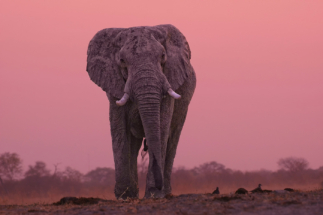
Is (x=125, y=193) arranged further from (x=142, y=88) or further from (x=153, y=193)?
(x=142, y=88)

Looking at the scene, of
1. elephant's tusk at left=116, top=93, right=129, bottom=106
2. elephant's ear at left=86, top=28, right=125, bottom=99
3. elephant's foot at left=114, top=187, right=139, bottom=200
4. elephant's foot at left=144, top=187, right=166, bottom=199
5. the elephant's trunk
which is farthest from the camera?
elephant's foot at left=114, top=187, right=139, bottom=200

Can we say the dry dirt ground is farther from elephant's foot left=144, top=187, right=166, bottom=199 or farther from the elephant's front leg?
the elephant's front leg

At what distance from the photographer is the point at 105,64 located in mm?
13633

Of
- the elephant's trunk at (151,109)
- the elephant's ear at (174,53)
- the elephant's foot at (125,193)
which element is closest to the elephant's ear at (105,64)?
the elephant's trunk at (151,109)

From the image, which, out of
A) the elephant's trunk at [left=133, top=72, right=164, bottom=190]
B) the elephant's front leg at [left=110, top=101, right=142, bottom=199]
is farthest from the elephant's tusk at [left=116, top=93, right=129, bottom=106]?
the elephant's front leg at [left=110, top=101, right=142, bottom=199]

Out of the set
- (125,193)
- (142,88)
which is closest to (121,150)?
(125,193)

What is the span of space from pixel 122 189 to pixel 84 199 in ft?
7.21

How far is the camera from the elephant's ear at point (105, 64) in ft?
43.5

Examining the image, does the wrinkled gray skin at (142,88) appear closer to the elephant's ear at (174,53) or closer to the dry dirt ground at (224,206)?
the elephant's ear at (174,53)

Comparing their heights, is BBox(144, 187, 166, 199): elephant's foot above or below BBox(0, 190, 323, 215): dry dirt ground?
above

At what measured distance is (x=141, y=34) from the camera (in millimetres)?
12984

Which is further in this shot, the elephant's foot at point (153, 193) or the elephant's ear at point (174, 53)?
the elephant's ear at point (174, 53)

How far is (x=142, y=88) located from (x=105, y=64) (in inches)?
72.0

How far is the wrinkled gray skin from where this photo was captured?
12.4 metres
